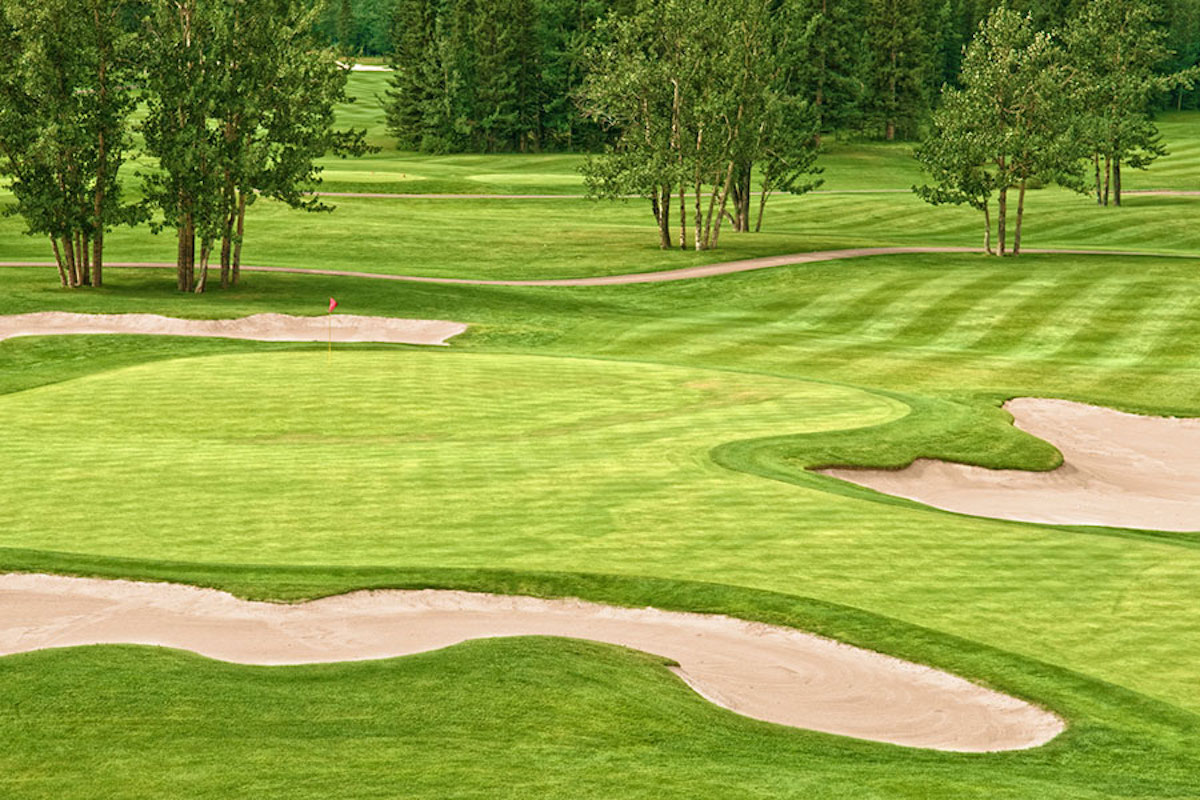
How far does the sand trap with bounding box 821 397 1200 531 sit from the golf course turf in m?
0.79

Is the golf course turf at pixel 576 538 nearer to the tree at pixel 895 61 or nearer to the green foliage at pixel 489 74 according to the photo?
the green foliage at pixel 489 74

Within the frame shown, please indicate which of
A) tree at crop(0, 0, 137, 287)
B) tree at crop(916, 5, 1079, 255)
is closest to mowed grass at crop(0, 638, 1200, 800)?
tree at crop(0, 0, 137, 287)

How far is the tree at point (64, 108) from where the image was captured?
1921 inches

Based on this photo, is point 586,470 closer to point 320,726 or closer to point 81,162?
point 320,726

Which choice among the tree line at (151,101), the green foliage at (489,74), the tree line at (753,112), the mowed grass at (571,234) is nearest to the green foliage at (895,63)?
the green foliage at (489,74)

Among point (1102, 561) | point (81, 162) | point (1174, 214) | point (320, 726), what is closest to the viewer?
point (320, 726)

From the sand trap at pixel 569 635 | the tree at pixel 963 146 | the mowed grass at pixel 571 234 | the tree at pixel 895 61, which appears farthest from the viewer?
the tree at pixel 895 61

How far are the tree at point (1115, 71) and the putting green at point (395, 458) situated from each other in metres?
53.3

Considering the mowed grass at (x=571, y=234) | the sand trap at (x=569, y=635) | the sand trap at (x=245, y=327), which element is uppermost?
the mowed grass at (x=571, y=234)

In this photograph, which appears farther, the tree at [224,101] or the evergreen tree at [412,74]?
the evergreen tree at [412,74]

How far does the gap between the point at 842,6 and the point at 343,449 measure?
105027 mm

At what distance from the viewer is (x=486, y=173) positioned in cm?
11112

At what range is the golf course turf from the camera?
38.1 ft

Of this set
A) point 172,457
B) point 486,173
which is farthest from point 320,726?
point 486,173
